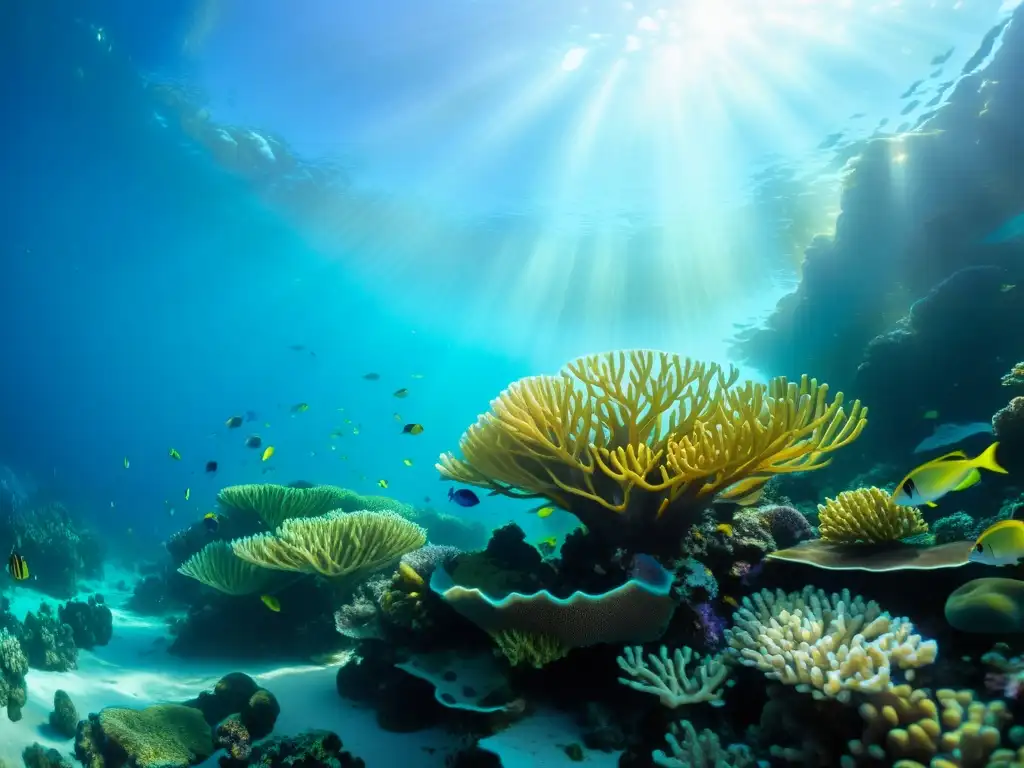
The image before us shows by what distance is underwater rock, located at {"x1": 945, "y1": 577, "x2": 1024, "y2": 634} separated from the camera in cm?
248

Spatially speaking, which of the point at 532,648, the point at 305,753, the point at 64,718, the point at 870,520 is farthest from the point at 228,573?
the point at 870,520

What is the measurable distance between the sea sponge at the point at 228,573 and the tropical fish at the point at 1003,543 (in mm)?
7318

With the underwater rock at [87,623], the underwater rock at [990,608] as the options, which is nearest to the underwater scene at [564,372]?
the underwater rock at [990,608]

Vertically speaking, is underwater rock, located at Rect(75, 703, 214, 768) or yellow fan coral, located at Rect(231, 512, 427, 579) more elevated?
yellow fan coral, located at Rect(231, 512, 427, 579)

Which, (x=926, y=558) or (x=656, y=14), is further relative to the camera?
(x=656, y=14)

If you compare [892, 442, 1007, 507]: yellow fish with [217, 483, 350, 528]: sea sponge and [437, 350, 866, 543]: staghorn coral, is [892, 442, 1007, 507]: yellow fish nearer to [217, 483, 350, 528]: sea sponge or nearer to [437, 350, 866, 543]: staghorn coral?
[437, 350, 866, 543]: staghorn coral

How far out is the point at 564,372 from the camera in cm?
420

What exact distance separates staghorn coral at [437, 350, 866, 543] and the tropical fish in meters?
1.00

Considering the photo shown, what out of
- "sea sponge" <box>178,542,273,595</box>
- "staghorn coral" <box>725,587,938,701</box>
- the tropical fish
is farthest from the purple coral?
"sea sponge" <box>178,542,273,595</box>

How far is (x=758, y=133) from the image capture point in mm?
19578

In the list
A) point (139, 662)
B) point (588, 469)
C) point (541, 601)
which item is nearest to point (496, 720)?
point (541, 601)

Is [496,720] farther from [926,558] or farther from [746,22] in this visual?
[746,22]

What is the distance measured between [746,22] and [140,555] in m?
32.6

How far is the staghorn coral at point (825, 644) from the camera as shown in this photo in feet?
7.93
